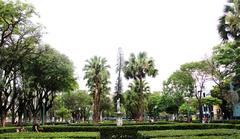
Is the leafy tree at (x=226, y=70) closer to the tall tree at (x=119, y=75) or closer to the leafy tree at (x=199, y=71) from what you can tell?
the leafy tree at (x=199, y=71)

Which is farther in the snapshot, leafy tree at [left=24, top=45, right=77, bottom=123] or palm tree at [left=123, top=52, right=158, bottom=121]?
palm tree at [left=123, top=52, right=158, bottom=121]

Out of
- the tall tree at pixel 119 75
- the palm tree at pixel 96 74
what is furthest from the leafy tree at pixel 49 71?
the tall tree at pixel 119 75

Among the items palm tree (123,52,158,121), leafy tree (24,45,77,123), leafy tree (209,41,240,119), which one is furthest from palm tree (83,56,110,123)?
leafy tree (209,41,240,119)

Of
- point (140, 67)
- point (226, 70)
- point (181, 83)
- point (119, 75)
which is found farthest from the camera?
point (119, 75)

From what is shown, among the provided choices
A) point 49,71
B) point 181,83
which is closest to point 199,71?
point 181,83

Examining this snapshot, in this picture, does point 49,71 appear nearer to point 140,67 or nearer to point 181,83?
point 140,67

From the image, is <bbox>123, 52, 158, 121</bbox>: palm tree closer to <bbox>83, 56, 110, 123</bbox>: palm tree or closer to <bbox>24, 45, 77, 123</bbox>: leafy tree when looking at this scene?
<bbox>83, 56, 110, 123</bbox>: palm tree

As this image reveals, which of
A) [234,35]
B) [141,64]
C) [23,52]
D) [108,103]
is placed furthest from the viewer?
[108,103]

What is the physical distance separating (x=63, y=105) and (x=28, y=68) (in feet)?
194

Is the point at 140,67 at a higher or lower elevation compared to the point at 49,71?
higher

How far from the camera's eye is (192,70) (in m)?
62.7

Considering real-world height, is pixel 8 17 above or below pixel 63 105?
above

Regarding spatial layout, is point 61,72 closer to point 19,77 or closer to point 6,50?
point 19,77

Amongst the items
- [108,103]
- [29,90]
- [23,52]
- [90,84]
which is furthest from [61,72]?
[108,103]
